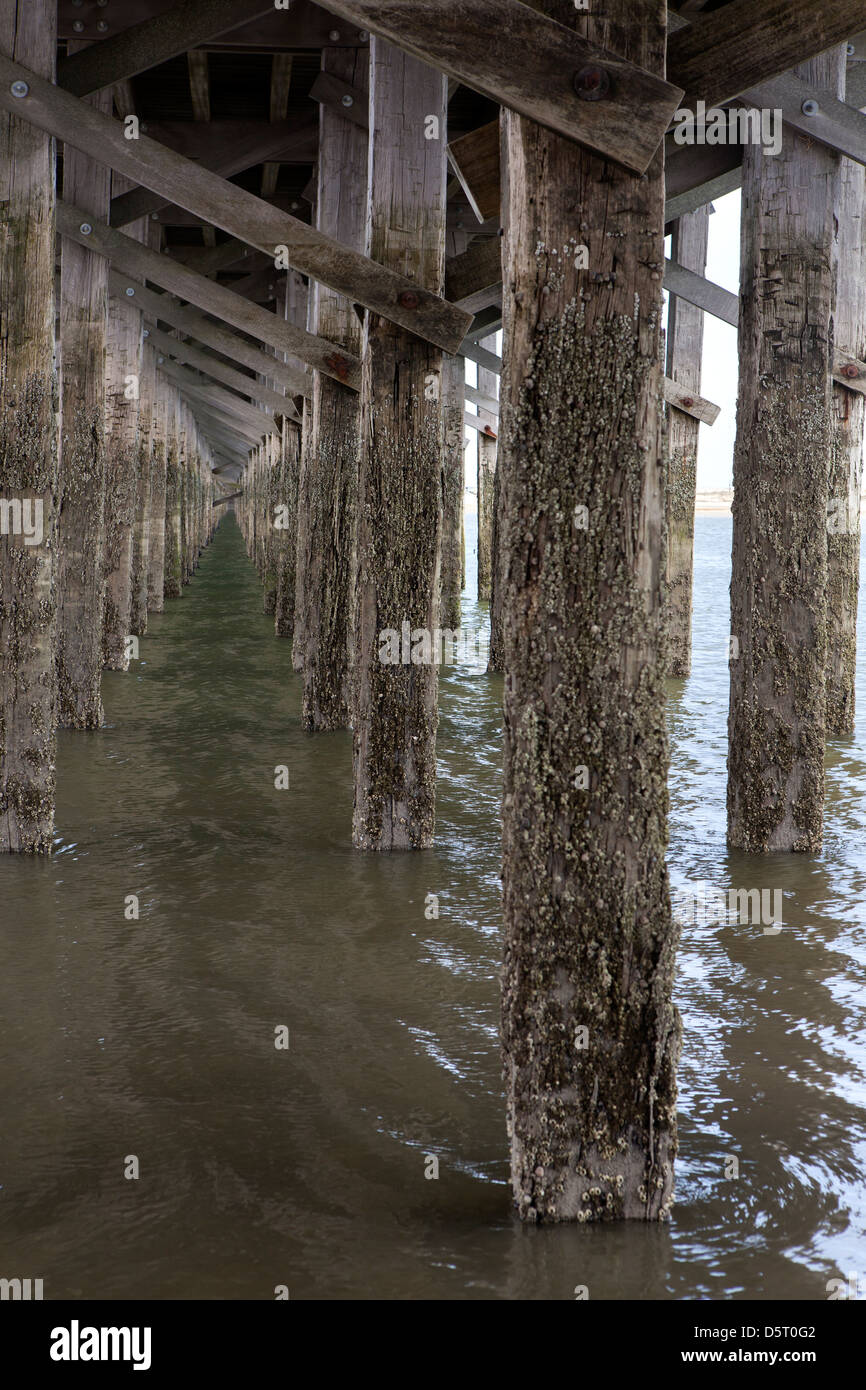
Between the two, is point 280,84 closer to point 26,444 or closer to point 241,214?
point 241,214

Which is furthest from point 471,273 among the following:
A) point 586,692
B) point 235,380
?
point 235,380

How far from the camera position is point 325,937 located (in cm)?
439

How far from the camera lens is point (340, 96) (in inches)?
280

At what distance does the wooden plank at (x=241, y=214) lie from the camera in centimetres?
479

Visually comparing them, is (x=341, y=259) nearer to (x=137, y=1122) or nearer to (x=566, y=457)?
(x=566, y=457)

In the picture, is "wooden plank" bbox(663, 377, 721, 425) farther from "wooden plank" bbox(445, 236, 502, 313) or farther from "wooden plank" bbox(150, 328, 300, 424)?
"wooden plank" bbox(445, 236, 502, 313)

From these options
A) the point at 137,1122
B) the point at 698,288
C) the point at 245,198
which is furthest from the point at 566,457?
the point at 698,288

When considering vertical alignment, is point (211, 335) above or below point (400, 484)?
above

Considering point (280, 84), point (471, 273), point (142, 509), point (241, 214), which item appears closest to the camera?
point (241, 214)

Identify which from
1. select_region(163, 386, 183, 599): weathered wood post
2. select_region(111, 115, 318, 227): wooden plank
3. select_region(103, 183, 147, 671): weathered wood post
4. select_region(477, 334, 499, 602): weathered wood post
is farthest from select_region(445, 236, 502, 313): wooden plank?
select_region(163, 386, 183, 599): weathered wood post

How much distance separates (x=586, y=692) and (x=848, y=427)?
5964mm

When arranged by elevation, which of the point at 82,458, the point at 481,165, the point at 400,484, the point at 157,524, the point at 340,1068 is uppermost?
the point at 157,524

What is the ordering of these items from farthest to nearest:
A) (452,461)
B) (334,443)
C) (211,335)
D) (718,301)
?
(452,461) < (211,335) < (718,301) < (334,443)

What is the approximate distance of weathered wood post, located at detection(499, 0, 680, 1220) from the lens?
2516mm
